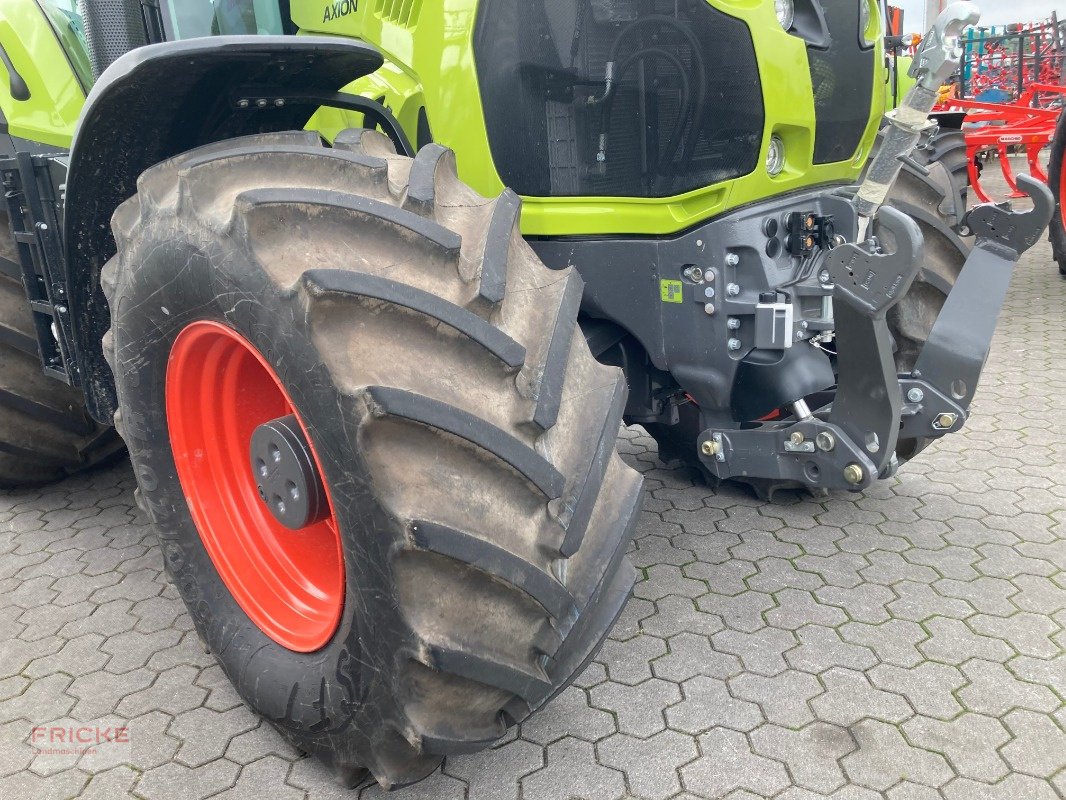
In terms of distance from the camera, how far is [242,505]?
2258 millimetres

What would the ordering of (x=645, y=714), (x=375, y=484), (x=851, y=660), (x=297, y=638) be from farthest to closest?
(x=851, y=660), (x=645, y=714), (x=297, y=638), (x=375, y=484)

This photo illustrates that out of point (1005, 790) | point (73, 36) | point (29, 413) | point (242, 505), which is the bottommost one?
point (1005, 790)

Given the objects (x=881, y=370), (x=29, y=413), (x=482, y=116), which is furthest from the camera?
(x=29, y=413)

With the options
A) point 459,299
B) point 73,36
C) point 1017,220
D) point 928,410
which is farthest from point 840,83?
point 73,36

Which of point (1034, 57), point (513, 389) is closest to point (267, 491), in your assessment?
point (513, 389)

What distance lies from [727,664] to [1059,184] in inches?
208

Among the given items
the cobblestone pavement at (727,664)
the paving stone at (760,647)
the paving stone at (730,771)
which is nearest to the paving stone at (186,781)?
the cobblestone pavement at (727,664)

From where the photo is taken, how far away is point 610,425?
167cm

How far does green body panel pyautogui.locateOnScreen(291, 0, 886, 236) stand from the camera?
2105 millimetres

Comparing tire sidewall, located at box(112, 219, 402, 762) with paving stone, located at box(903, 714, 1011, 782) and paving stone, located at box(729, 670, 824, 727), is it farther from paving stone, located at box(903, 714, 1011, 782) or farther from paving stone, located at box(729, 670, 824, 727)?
paving stone, located at box(903, 714, 1011, 782)

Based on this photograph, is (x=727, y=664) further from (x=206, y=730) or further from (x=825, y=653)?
(x=206, y=730)

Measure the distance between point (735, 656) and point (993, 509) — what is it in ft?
4.26

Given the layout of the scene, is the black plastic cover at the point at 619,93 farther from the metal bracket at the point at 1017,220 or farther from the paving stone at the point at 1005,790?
the paving stone at the point at 1005,790

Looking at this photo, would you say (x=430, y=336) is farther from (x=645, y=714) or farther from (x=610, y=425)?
(x=645, y=714)
